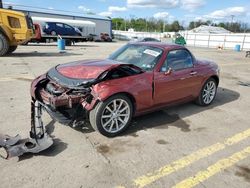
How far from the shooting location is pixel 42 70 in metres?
9.59

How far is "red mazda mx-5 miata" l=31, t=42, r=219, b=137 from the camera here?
3.89 meters

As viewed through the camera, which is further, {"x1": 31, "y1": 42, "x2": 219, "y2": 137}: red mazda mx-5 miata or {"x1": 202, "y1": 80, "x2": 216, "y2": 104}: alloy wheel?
{"x1": 202, "y1": 80, "x2": 216, "y2": 104}: alloy wheel

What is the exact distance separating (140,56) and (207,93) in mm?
2024

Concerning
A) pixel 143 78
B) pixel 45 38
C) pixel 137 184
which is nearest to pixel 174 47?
pixel 143 78

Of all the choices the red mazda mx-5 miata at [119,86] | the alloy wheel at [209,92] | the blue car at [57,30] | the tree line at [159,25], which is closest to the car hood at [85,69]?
the red mazda mx-5 miata at [119,86]

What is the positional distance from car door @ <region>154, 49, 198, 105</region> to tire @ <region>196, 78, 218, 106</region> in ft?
1.31

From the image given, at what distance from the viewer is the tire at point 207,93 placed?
5.84m

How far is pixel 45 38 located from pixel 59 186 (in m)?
24.8

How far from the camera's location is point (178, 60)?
5.27 metres

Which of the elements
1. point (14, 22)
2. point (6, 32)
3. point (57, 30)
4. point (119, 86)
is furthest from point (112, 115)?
point (57, 30)

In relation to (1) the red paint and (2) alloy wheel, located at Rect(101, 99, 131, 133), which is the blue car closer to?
(1) the red paint

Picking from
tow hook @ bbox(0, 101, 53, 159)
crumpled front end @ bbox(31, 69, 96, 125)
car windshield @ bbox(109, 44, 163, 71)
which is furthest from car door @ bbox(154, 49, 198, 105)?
tow hook @ bbox(0, 101, 53, 159)

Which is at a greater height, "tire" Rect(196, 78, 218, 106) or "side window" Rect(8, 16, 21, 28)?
"side window" Rect(8, 16, 21, 28)

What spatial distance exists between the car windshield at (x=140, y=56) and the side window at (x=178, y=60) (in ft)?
0.69
